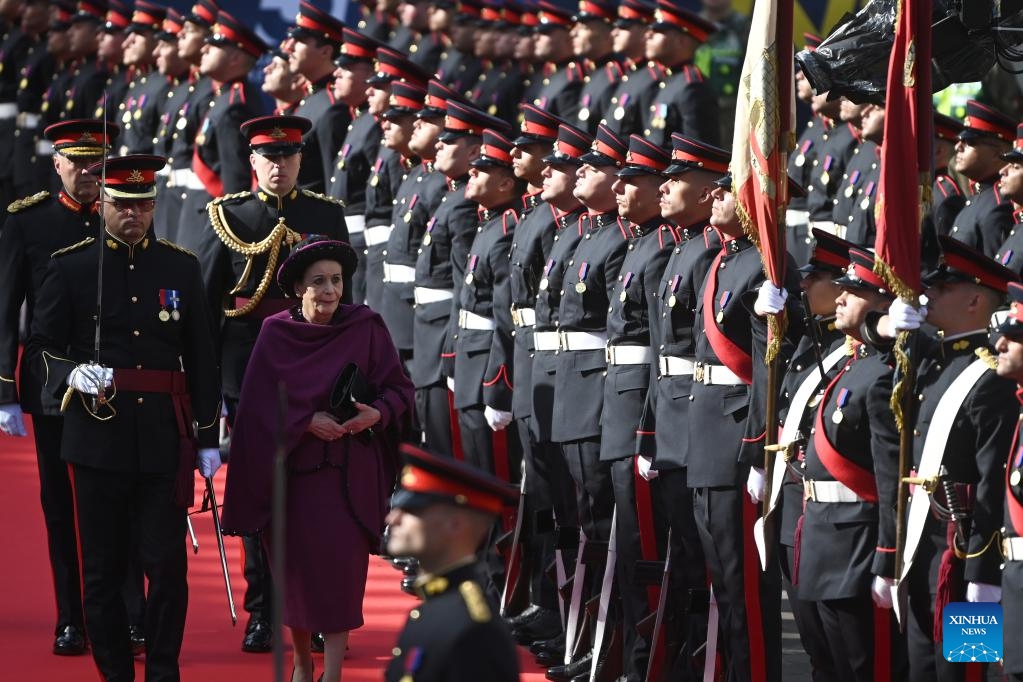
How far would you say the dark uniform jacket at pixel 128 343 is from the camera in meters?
8.12

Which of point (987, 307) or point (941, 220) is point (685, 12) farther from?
point (987, 307)

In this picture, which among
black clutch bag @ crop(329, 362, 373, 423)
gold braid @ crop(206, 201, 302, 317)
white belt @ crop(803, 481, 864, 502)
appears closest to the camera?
white belt @ crop(803, 481, 864, 502)

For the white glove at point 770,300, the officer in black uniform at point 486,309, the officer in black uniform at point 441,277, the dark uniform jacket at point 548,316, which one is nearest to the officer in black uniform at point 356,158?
the officer in black uniform at point 441,277

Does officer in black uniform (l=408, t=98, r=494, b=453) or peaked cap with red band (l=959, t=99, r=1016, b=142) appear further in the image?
officer in black uniform (l=408, t=98, r=494, b=453)

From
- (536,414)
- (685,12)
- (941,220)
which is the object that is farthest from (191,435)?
(685,12)

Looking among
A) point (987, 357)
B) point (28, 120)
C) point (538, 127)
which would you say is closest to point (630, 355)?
point (538, 127)

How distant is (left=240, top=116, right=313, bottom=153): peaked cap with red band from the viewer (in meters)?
9.79

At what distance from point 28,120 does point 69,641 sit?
8.95 metres

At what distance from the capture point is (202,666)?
30.1 feet

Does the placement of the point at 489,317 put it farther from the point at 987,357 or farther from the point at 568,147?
the point at 987,357

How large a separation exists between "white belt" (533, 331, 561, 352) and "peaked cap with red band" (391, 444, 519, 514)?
4297mm

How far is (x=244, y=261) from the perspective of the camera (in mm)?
9594

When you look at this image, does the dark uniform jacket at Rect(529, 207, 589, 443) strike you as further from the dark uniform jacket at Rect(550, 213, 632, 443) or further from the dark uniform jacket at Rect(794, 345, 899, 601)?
the dark uniform jacket at Rect(794, 345, 899, 601)

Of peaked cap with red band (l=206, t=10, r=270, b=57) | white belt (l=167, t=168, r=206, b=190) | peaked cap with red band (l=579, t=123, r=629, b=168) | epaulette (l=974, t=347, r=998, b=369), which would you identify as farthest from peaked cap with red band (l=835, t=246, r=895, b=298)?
white belt (l=167, t=168, r=206, b=190)
